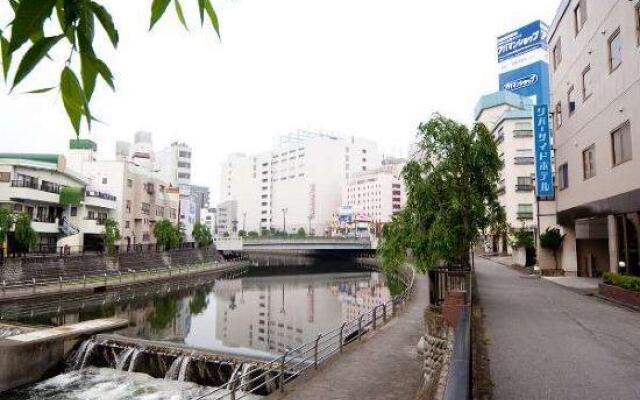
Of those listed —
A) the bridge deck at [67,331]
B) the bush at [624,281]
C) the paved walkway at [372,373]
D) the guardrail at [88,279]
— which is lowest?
the bridge deck at [67,331]

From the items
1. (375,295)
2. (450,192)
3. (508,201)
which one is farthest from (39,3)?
(508,201)

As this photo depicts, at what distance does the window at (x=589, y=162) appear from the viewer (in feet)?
69.2

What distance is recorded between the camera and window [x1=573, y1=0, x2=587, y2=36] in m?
21.9

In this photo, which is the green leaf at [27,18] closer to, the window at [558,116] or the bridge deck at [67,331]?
the bridge deck at [67,331]

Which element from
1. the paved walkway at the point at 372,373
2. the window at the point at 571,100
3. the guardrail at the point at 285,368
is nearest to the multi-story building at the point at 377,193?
the window at the point at 571,100

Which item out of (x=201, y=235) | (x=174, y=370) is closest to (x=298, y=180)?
(x=201, y=235)

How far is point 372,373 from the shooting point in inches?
466

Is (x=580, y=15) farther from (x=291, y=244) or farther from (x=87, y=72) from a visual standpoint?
(x=291, y=244)

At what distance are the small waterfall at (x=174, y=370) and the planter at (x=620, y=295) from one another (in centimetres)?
1590

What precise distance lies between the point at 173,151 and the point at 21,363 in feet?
327

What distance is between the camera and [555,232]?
88.5 ft

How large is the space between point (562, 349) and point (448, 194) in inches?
268

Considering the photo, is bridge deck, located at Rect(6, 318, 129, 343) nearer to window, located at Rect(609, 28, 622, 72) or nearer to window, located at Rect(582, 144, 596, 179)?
window, located at Rect(582, 144, 596, 179)

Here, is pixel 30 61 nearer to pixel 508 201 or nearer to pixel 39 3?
pixel 39 3
